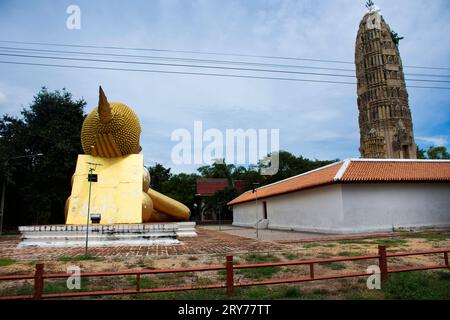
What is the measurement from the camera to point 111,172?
13.8 meters

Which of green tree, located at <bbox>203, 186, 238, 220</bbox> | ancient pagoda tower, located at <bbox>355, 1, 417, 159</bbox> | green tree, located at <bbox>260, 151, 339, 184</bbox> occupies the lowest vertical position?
green tree, located at <bbox>203, 186, 238, 220</bbox>

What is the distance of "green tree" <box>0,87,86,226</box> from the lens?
854 inches

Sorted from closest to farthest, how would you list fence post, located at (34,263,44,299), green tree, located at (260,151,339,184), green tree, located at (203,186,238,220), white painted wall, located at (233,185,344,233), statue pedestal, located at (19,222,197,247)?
fence post, located at (34,263,44,299)
statue pedestal, located at (19,222,197,247)
white painted wall, located at (233,185,344,233)
green tree, located at (203,186,238,220)
green tree, located at (260,151,339,184)

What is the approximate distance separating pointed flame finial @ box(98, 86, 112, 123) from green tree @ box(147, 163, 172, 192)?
114ft

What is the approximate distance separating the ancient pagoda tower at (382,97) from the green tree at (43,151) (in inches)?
1460

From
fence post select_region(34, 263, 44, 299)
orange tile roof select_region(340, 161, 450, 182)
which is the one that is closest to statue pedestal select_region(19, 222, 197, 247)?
fence post select_region(34, 263, 44, 299)

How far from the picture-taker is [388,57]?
46.1 meters

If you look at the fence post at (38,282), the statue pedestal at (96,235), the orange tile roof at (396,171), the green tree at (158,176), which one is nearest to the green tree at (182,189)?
the green tree at (158,176)

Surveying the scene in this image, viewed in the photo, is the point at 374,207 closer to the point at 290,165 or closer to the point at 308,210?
the point at 308,210

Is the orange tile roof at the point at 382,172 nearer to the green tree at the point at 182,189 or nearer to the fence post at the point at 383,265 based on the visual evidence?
the fence post at the point at 383,265

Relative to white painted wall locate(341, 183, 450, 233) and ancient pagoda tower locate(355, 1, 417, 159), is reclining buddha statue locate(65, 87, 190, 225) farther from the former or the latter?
ancient pagoda tower locate(355, 1, 417, 159)

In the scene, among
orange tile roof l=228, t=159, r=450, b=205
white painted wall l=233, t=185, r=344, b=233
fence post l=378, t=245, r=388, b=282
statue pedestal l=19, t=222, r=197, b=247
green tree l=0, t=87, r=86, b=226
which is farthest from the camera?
green tree l=0, t=87, r=86, b=226

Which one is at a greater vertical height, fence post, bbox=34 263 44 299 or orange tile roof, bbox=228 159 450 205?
orange tile roof, bbox=228 159 450 205
